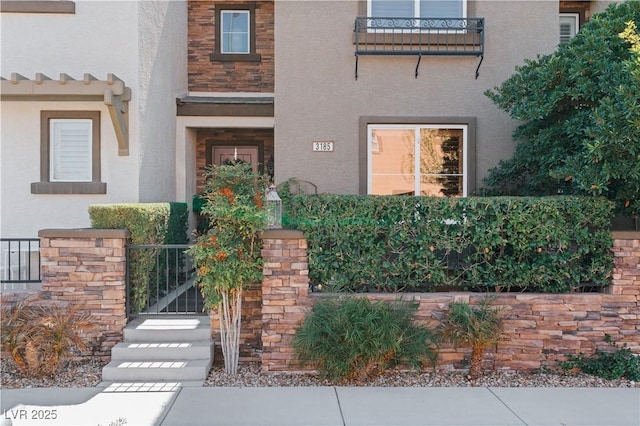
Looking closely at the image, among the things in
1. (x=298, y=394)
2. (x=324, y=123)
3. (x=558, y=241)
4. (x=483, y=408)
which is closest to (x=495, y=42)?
(x=324, y=123)

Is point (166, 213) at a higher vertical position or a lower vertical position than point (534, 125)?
lower

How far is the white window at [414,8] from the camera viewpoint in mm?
7480

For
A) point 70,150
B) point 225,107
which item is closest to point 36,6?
point 70,150

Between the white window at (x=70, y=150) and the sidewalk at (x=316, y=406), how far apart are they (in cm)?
361

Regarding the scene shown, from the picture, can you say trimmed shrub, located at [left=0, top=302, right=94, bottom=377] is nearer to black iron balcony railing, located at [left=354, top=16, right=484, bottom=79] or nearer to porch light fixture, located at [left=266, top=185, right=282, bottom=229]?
porch light fixture, located at [left=266, top=185, right=282, bottom=229]

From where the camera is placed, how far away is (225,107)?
30.7 feet

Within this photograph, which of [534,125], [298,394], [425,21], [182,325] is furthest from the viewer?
[425,21]

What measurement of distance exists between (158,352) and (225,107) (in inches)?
208

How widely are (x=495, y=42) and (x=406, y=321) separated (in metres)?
4.90

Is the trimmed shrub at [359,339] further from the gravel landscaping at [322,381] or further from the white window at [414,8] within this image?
the white window at [414,8]

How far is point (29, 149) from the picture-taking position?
7.57 metres

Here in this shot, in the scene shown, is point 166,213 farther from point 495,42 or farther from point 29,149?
point 495,42

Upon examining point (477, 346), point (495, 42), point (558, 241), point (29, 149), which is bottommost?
point (477, 346)

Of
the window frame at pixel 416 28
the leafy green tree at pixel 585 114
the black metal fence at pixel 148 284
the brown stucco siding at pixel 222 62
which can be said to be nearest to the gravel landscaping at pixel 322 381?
the black metal fence at pixel 148 284
